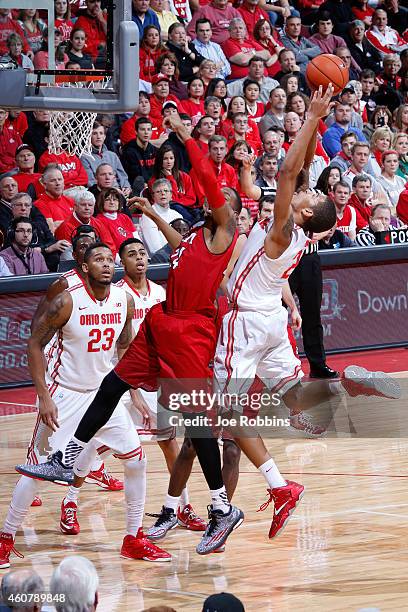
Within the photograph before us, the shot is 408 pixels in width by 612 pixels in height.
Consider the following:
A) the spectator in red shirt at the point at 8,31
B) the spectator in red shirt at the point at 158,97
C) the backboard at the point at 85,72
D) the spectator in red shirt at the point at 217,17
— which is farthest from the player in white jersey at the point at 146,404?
the spectator in red shirt at the point at 217,17

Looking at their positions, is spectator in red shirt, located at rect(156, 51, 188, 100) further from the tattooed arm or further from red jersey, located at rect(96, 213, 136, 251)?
the tattooed arm

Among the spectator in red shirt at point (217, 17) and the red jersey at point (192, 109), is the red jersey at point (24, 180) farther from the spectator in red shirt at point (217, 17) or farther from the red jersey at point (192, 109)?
the spectator in red shirt at point (217, 17)

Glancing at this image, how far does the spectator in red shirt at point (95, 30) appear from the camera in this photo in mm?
8828

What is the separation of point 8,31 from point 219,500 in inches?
157

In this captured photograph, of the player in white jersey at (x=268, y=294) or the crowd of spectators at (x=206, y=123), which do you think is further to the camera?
the crowd of spectators at (x=206, y=123)

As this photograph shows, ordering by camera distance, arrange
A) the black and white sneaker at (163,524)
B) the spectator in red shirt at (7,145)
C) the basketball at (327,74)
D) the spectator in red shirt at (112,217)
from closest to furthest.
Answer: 1. the black and white sneaker at (163,524)
2. the basketball at (327,74)
3. the spectator in red shirt at (112,217)
4. the spectator in red shirt at (7,145)

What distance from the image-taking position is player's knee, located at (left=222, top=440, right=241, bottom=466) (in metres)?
7.93

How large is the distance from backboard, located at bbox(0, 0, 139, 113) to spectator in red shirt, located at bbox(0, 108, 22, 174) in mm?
4824

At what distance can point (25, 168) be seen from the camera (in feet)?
45.0

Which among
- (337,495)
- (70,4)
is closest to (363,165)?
(70,4)

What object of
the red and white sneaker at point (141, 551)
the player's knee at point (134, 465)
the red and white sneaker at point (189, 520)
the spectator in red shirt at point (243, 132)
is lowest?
the red and white sneaker at point (141, 551)

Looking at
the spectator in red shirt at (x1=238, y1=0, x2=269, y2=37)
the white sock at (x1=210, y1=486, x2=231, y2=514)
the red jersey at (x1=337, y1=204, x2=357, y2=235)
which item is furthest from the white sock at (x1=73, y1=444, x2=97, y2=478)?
the spectator in red shirt at (x1=238, y1=0, x2=269, y2=37)

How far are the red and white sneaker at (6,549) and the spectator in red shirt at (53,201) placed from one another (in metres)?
6.11

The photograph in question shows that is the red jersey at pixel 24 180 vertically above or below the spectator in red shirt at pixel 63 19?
below
